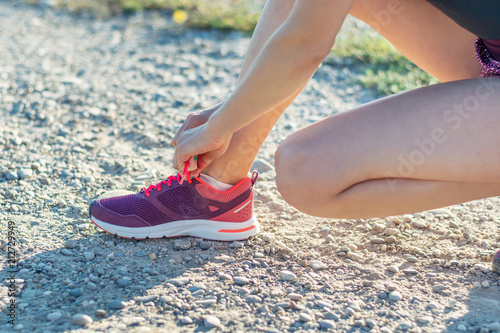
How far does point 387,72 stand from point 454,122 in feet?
8.71

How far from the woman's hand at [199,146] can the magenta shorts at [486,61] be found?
0.89 metres

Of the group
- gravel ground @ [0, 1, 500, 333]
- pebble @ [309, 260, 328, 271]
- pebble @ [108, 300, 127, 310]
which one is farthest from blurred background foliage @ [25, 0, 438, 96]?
pebble @ [108, 300, 127, 310]

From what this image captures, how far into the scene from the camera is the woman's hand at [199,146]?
1.84m

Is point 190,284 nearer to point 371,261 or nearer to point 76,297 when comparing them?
Result: point 76,297

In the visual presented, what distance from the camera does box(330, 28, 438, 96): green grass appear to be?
4109mm

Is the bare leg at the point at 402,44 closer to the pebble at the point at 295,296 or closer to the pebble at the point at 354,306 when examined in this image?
the pebble at the point at 295,296

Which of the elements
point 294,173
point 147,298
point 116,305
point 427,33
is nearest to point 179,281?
point 147,298

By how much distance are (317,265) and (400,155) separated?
0.57 meters

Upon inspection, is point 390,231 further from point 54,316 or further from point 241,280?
point 54,316

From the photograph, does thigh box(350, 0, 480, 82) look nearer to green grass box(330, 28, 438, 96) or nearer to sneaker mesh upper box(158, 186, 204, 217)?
sneaker mesh upper box(158, 186, 204, 217)

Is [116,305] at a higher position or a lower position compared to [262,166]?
lower

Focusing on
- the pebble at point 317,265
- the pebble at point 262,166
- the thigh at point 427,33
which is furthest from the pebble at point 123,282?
the thigh at point 427,33

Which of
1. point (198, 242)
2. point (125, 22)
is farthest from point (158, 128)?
point (125, 22)

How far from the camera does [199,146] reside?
1.88m
